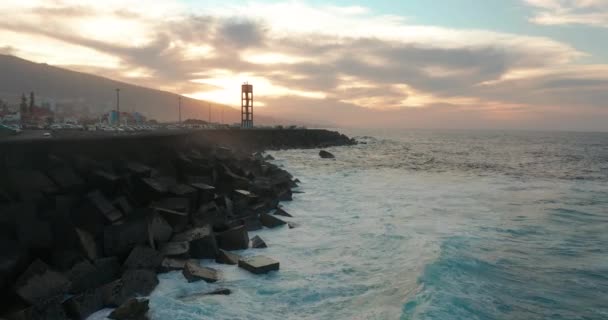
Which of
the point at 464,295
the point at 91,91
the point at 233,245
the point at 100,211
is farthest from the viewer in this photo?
the point at 91,91

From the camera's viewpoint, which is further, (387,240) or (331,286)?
(387,240)

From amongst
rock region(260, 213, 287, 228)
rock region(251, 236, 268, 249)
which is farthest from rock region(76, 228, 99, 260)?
rock region(260, 213, 287, 228)

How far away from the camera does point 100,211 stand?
7453 millimetres

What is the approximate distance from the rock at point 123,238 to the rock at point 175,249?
41 cm

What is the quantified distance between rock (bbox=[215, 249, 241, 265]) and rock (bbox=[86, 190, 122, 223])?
1.99 m

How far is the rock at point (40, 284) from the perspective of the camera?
213 inches

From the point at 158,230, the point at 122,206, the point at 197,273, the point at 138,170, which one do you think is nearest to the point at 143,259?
the point at 197,273

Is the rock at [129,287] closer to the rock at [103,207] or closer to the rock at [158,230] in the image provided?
the rock at [158,230]

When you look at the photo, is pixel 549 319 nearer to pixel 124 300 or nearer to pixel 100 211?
pixel 124 300

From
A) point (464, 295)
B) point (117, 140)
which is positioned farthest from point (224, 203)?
point (464, 295)

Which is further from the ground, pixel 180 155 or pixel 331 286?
pixel 180 155

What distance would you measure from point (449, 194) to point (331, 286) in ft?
40.5

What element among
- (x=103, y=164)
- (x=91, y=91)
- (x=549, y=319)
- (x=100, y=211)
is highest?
(x=91, y=91)

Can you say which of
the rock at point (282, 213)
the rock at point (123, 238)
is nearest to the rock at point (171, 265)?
the rock at point (123, 238)
